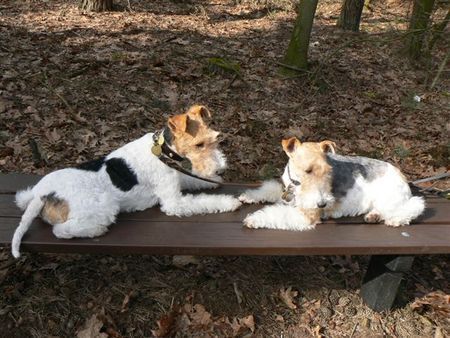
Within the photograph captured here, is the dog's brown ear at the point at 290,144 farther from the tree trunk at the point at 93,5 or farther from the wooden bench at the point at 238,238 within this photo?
the tree trunk at the point at 93,5

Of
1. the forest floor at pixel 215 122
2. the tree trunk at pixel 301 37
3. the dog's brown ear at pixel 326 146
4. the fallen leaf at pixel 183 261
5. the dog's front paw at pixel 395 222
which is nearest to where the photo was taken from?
the dog's brown ear at pixel 326 146

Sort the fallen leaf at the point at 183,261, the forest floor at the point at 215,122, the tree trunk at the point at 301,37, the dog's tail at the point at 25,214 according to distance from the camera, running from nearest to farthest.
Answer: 1. the dog's tail at the point at 25,214
2. the forest floor at the point at 215,122
3. the fallen leaf at the point at 183,261
4. the tree trunk at the point at 301,37

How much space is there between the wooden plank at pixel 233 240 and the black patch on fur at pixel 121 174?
307mm

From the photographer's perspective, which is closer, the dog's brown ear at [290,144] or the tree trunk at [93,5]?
the dog's brown ear at [290,144]

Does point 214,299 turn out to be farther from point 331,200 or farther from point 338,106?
point 338,106

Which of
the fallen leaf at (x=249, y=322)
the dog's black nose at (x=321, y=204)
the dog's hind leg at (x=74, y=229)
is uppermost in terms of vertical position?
the dog's black nose at (x=321, y=204)

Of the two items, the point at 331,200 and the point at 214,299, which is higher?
the point at 331,200

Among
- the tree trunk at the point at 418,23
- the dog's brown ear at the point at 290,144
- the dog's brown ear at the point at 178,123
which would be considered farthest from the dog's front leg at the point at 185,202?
the tree trunk at the point at 418,23

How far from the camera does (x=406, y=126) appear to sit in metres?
7.14

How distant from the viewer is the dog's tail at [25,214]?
8.73 feet

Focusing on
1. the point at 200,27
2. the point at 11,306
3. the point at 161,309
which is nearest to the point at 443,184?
the point at 161,309

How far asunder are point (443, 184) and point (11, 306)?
5552mm

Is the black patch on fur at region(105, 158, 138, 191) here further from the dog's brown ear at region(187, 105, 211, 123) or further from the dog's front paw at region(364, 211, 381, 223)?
the dog's front paw at region(364, 211, 381, 223)

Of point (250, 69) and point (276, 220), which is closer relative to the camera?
point (276, 220)
